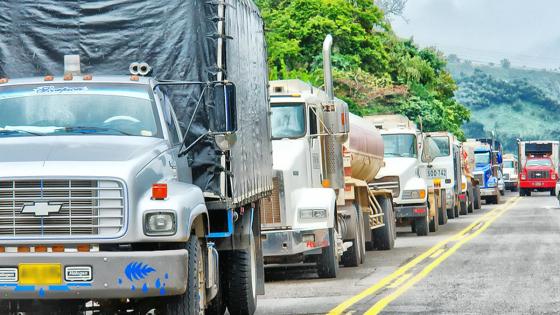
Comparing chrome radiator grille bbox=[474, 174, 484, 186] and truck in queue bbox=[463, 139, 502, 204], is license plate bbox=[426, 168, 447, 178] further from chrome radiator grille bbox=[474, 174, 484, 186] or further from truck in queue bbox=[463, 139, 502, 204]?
truck in queue bbox=[463, 139, 502, 204]

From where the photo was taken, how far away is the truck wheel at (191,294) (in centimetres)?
1136

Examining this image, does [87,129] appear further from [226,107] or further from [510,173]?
[510,173]

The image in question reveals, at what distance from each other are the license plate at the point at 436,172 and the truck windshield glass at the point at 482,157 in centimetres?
2148

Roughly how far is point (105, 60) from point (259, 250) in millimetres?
3416

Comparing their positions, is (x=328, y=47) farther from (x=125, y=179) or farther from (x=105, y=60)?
(x=125, y=179)

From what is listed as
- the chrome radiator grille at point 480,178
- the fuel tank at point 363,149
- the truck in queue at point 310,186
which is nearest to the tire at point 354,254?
the truck in queue at point 310,186

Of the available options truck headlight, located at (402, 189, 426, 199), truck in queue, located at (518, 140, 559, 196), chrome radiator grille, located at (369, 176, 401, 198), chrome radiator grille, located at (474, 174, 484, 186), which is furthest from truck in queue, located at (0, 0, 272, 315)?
truck in queue, located at (518, 140, 559, 196)

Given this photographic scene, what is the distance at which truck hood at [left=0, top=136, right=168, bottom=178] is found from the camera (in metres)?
11.0

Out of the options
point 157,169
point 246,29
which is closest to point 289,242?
point 246,29

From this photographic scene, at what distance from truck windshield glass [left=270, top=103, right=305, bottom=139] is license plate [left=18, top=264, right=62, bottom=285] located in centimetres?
1039

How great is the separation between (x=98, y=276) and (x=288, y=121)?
10607 mm

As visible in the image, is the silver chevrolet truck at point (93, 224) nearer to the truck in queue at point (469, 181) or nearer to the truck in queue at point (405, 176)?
the truck in queue at point (405, 176)

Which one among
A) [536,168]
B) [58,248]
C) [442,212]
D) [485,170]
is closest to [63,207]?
[58,248]

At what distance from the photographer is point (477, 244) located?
98.1 feet
